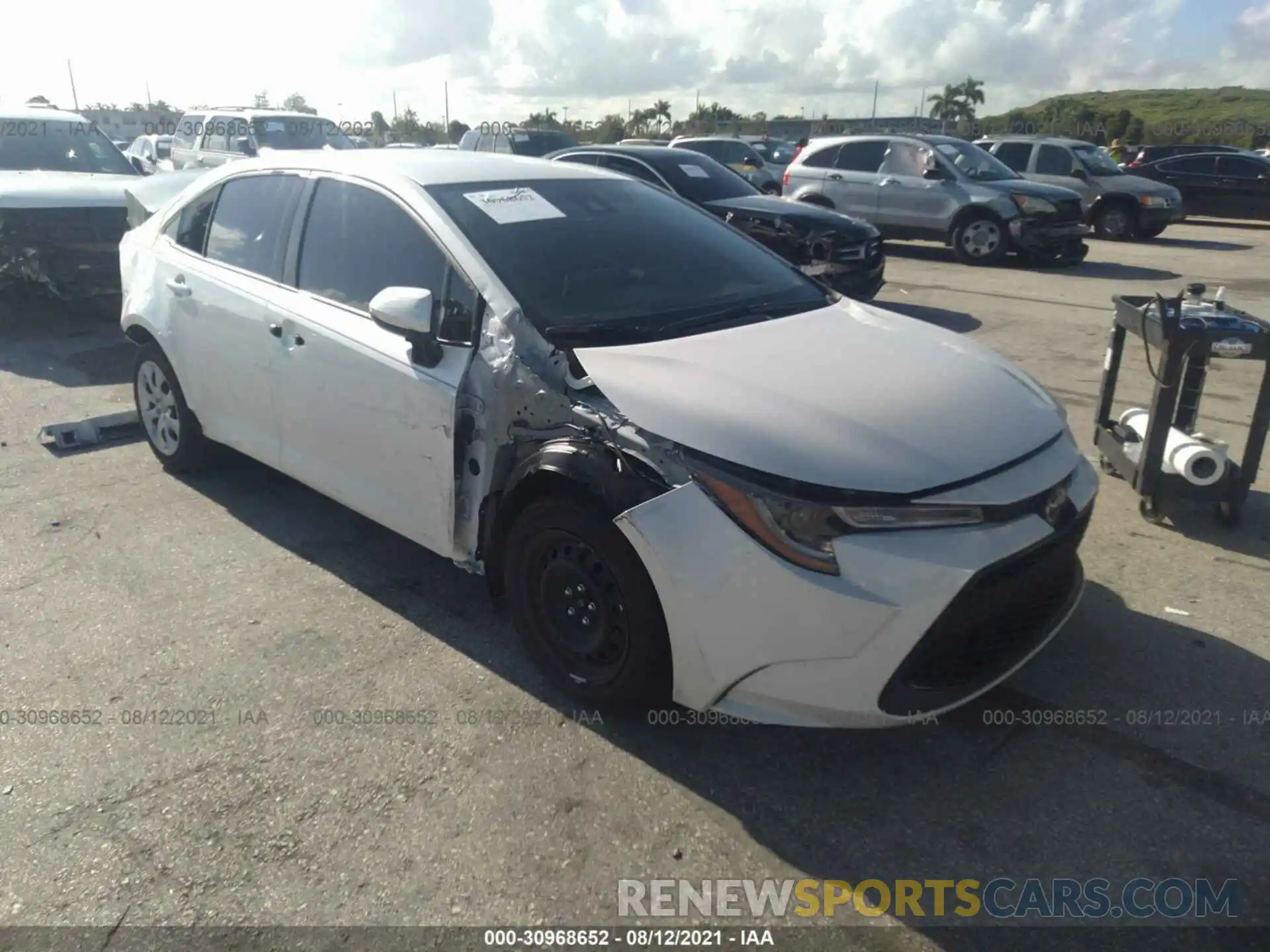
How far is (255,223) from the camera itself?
4.39 m

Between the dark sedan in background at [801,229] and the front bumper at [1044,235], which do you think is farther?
the front bumper at [1044,235]

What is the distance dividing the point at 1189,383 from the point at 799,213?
18.3ft

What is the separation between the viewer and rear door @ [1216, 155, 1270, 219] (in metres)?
19.5

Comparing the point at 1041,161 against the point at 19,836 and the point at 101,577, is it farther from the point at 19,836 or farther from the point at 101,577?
the point at 19,836

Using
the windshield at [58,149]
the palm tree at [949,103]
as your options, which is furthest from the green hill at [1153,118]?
the windshield at [58,149]

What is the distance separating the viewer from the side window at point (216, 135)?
14.9m

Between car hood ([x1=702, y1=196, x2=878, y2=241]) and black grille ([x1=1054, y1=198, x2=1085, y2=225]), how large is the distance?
4.41 m

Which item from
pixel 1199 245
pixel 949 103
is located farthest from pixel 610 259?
pixel 949 103

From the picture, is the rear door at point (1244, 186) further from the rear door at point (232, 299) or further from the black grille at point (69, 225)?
the rear door at point (232, 299)

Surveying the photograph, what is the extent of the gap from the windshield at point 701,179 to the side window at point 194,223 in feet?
20.5

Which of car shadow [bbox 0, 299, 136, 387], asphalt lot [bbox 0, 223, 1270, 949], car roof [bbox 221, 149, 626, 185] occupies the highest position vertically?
car roof [bbox 221, 149, 626, 185]

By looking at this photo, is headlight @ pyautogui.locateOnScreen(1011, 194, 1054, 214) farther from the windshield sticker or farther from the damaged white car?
the windshield sticker

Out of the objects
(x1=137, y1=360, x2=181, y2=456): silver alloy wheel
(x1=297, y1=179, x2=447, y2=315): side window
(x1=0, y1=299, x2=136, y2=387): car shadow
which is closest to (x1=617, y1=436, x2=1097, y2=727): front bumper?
(x1=297, y1=179, x2=447, y2=315): side window

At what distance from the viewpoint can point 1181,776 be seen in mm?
2889
